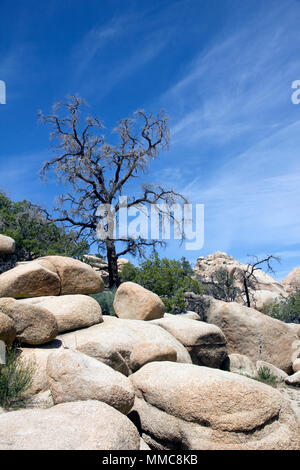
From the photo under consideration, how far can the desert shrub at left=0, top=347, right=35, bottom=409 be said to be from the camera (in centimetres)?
638

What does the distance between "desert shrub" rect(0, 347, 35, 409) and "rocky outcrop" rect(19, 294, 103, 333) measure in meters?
2.09

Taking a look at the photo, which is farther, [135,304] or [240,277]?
[240,277]

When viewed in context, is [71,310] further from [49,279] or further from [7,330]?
[7,330]

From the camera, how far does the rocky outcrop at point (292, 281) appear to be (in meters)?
50.8

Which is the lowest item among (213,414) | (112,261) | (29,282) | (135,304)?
(213,414)

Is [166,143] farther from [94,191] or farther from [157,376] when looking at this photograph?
[157,376]

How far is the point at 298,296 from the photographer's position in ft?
101

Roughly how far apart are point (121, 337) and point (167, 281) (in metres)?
9.80

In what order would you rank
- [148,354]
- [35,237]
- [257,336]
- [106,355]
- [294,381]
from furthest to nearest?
[35,237] < [257,336] < [294,381] < [148,354] < [106,355]

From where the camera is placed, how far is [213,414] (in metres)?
5.89

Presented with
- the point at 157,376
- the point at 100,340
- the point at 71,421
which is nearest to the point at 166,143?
the point at 100,340

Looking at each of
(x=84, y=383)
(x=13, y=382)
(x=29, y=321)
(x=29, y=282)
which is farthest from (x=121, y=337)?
(x=29, y=282)

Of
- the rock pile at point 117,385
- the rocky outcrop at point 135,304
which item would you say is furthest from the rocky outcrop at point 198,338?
the rocky outcrop at point 135,304

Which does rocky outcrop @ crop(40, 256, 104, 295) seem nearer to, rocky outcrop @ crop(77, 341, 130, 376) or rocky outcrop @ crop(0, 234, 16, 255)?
rocky outcrop @ crop(77, 341, 130, 376)
